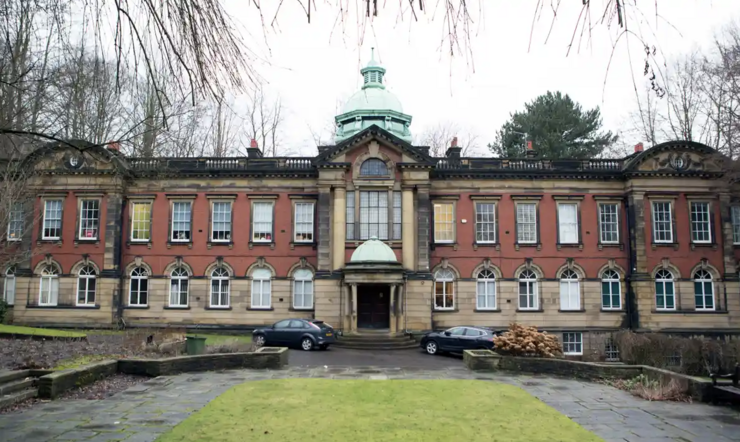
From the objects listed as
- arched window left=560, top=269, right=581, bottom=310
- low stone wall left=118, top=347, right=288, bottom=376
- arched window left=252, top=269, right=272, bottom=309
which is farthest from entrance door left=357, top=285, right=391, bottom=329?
low stone wall left=118, top=347, right=288, bottom=376

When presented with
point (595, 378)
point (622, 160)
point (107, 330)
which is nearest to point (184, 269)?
point (107, 330)

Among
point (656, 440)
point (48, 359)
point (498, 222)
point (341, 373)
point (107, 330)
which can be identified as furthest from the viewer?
point (498, 222)

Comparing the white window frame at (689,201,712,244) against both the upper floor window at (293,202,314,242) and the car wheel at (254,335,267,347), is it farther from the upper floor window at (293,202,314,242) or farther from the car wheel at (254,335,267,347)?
the car wheel at (254,335,267,347)

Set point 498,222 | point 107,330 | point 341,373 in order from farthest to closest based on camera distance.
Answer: point 498,222 < point 107,330 < point 341,373

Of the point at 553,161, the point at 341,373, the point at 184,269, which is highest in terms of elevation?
the point at 553,161

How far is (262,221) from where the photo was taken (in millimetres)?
34625

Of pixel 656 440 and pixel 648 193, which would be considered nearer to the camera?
pixel 656 440

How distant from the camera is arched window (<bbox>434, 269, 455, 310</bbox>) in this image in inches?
1331

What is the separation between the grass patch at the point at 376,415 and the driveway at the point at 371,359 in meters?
5.65

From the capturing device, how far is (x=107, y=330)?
106ft

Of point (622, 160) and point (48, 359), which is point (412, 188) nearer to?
point (622, 160)

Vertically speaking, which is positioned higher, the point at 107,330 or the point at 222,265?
the point at 222,265

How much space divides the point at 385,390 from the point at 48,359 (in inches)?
391

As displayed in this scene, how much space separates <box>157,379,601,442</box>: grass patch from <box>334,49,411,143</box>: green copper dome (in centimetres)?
2740
